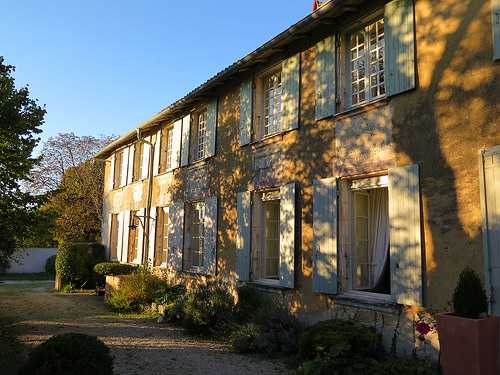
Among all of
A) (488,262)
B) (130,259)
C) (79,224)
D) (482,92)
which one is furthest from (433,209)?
(79,224)

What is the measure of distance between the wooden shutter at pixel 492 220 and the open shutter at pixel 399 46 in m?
1.53

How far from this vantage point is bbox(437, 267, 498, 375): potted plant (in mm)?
4312

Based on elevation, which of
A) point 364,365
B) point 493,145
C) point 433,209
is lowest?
point 364,365

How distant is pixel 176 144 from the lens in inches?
505

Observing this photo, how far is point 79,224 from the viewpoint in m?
24.2

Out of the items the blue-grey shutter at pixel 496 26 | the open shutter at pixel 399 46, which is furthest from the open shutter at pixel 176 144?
the blue-grey shutter at pixel 496 26

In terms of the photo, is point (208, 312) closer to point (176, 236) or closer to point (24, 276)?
point (176, 236)

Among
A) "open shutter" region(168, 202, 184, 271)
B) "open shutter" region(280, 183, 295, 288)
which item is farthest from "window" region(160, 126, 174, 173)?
"open shutter" region(280, 183, 295, 288)

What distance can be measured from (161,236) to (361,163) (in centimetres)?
822

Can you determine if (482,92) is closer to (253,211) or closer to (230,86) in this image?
(253,211)

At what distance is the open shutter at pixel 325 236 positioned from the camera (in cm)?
703

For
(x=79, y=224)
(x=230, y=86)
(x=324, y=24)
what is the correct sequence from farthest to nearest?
(x=79, y=224) < (x=230, y=86) < (x=324, y=24)

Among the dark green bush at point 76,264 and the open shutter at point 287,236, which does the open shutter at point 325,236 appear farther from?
the dark green bush at point 76,264

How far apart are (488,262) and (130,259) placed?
12.4 m
